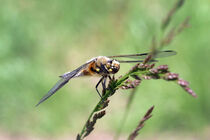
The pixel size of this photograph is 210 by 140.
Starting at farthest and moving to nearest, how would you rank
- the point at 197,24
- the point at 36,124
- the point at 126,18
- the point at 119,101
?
the point at 126,18
the point at 119,101
the point at 197,24
the point at 36,124

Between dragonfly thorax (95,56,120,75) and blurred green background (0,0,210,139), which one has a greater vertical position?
blurred green background (0,0,210,139)

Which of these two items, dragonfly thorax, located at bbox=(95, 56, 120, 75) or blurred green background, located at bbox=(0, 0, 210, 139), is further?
blurred green background, located at bbox=(0, 0, 210, 139)

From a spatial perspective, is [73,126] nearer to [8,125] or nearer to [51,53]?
[8,125]

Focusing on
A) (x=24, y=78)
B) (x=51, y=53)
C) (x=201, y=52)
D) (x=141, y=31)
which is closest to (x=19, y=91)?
(x=24, y=78)

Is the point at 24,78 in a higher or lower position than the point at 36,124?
higher

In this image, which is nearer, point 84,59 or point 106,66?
point 106,66

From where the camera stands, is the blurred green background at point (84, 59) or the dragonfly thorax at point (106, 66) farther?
the blurred green background at point (84, 59)

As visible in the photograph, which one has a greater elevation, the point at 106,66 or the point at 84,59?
the point at 84,59

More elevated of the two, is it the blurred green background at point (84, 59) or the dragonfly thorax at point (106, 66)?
the blurred green background at point (84, 59)
